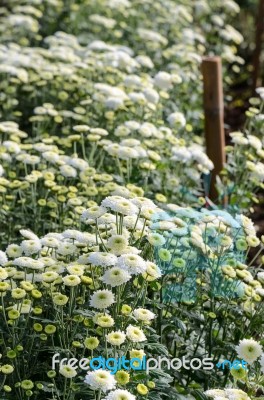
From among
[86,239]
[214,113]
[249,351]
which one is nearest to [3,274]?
[86,239]

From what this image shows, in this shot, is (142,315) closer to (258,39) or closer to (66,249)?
(66,249)

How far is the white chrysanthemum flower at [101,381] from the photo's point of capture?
7.95 ft

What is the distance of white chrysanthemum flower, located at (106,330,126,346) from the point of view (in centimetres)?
258

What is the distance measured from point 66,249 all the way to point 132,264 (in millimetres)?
430

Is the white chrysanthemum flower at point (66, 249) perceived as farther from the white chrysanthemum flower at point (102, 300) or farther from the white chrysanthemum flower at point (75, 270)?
the white chrysanthemum flower at point (102, 300)

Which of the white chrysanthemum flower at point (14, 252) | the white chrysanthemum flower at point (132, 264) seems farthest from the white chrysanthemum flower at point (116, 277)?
the white chrysanthemum flower at point (14, 252)

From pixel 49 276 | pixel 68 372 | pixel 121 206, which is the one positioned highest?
pixel 121 206

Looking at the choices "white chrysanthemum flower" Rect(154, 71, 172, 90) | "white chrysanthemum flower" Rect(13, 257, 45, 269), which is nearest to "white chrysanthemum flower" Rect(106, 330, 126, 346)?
"white chrysanthemum flower" Rect(13, 257, 45, 269)

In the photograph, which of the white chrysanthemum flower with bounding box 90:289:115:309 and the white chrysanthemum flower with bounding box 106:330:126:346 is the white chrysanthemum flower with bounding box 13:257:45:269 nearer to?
the white chrysanthemum flower with bounding box 90:289:115:309

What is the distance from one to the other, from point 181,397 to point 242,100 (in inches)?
190

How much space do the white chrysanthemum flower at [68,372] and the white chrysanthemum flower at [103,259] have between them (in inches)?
14.4

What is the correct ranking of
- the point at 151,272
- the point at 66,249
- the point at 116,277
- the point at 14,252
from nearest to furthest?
the point at 116,277, the point at 151,272, the point at 66,249, the point at 14,252

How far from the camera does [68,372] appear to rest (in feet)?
8.62

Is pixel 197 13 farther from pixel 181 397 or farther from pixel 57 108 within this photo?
pixel 181 397
